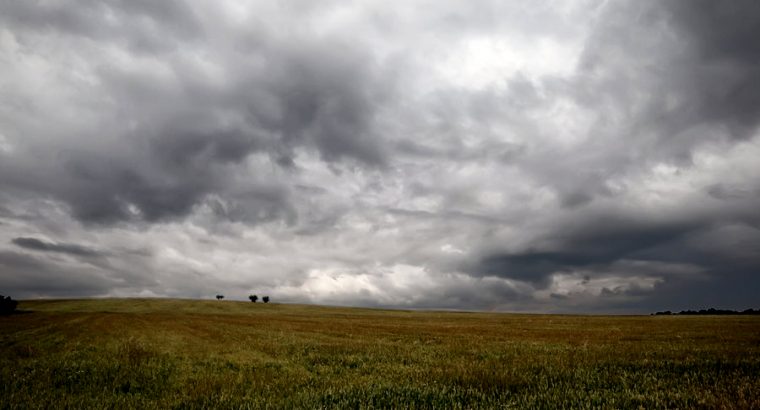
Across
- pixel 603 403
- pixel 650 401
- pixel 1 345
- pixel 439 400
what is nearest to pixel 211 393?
pixel 439 400

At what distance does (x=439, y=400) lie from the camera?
28.3ft

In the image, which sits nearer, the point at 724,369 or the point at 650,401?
the point at 650,401

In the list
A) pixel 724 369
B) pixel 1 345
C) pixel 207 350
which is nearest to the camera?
pixel 724 369

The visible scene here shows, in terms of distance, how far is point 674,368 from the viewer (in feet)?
41.5

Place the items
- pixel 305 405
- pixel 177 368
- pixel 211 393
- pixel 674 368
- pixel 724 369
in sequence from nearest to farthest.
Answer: pixel 305 405 → pixel 211 393 → pixel 724 369 → pixel 674 368 → pixel 177 368

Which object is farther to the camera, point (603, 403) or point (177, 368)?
point (177, 368)

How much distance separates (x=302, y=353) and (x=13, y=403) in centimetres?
1220

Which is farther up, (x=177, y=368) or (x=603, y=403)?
(x=603, y=403)

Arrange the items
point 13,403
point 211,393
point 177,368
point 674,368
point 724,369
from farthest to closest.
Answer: point 177,368 < point 674,368 < point 724,369 < point 211,393 < point 13,403

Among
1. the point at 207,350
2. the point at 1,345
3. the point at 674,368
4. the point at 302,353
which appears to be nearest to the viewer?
the point at 674,368

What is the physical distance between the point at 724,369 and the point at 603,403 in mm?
6993

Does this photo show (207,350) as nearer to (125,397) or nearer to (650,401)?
(125,397)

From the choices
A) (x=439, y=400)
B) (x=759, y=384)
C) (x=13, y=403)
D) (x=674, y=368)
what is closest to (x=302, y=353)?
(x=13, y=403)

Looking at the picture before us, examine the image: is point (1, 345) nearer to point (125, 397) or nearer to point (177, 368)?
point (177, 368)
